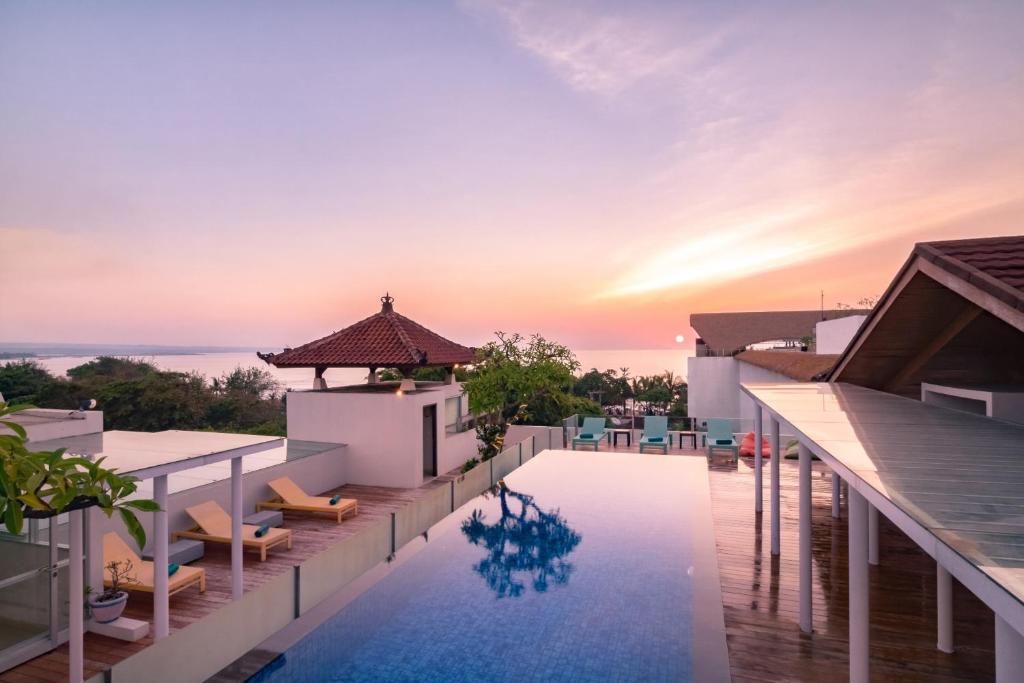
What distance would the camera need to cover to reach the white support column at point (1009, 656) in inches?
84.0

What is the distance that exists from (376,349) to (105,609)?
9742mm

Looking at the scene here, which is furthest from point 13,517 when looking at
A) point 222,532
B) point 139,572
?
point 222,532

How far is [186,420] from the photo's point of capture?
3509 centimetres


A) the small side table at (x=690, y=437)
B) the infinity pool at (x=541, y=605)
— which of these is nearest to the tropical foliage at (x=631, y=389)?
the small side table at (x=690, y=437)

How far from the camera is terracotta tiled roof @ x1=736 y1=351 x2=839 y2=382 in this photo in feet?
56.8

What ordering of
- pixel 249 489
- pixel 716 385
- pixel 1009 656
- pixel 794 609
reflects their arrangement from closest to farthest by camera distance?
pixel 1009 656 → pixel 794 609 → pixel 249 489 → pixel 716 385

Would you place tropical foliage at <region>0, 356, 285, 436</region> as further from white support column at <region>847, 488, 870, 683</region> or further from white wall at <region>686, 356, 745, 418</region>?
white support column at <region>847, 488, 870, 683</region>

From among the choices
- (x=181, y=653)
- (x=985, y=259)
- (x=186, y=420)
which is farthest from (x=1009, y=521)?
(x=186, y=420)

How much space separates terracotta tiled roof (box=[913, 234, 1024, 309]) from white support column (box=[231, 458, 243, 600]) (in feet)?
29.9

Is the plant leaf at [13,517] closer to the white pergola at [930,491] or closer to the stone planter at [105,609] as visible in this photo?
the white pergola at [930,491]

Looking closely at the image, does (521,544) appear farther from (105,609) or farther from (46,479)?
(46,479)

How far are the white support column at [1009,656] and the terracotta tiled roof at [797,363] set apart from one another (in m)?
13.4

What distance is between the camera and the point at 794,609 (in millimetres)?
6777

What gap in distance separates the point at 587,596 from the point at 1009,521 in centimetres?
627
